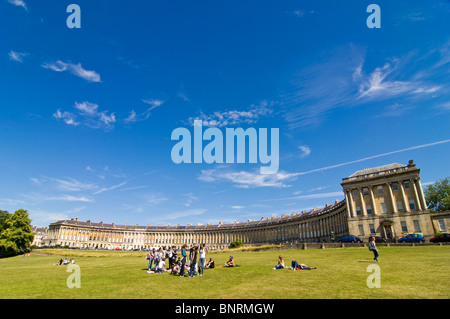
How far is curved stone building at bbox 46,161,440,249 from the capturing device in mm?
49500

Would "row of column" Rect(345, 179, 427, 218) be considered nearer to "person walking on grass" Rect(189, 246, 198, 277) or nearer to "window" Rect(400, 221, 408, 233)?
"window" Rect(400, 221, 408, 233)

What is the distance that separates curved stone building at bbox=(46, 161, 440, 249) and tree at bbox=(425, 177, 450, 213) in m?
24.7

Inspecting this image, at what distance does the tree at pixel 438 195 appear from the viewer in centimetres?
6708

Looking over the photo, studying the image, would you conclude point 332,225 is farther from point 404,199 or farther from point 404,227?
point 404,199

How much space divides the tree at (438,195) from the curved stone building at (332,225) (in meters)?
24.7

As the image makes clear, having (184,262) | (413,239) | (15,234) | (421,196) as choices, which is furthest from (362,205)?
(15,234)

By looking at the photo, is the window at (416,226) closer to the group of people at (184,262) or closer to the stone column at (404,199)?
the stone column at (404,199)

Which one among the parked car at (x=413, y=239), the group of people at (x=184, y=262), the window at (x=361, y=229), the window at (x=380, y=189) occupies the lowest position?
the group of people at (x=184, y=262)

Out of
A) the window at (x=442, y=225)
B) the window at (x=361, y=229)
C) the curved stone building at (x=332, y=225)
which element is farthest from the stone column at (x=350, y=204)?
the window at (x=442, y=225)

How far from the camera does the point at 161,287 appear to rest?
11969 millimetres

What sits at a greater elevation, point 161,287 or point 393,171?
point 393,171
